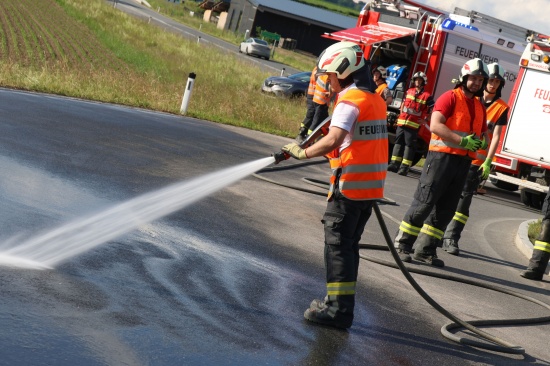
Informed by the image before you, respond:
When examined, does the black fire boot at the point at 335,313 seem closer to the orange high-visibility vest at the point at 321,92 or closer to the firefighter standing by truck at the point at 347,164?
the firefighter standing by truck at the point at 347,164

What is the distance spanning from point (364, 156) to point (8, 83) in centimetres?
1208

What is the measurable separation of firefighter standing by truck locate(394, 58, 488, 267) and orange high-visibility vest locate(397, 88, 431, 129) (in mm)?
8031

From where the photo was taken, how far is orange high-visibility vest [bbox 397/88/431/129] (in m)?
16.9

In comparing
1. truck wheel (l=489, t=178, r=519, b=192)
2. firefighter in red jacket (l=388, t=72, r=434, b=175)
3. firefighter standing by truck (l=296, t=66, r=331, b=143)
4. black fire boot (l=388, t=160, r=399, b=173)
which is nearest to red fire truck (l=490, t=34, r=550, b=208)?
firefighter in red jacket (l=388, t=72, r=434, b=175)

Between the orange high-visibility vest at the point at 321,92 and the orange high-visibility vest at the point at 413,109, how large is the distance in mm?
1768

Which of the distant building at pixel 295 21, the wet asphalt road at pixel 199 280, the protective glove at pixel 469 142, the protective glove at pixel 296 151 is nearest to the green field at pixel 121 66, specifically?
the wet asphalt road at pixel 199 280

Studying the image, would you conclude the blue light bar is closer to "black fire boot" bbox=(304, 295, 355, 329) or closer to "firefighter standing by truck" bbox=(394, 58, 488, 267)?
"firefighter standing by truck" bbox=(394, 58, 488, 267)

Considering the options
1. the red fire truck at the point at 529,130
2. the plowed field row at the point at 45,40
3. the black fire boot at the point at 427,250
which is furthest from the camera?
the plowed field row at the point at 45,40

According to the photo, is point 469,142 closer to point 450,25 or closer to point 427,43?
point 427,43

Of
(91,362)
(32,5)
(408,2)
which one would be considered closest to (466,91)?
(91,362)

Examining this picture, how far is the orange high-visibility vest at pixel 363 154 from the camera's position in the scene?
6082mm

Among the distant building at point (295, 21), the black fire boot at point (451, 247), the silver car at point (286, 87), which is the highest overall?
the distant building at point (295, 21)

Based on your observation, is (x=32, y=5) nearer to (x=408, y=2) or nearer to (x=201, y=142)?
(x=408, y=2)

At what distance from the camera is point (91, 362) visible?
438 cm
